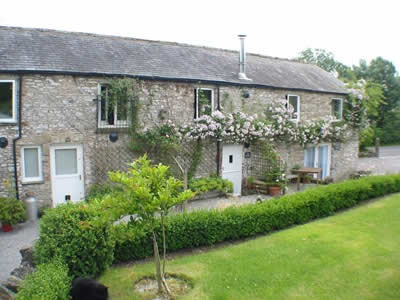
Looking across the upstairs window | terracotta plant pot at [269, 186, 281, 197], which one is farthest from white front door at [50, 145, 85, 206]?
the upstairs window

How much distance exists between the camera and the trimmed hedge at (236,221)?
8094mm

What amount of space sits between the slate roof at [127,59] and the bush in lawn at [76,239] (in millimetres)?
6546

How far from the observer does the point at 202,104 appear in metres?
15.1

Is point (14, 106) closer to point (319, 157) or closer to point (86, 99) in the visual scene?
point (86, 99)

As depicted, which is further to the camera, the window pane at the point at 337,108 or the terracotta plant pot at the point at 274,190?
the window pane at the point at 337,108

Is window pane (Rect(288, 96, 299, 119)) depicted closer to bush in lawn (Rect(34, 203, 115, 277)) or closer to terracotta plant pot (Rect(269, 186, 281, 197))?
terracotta plant pot (Rect(269, 186, 281, 197))

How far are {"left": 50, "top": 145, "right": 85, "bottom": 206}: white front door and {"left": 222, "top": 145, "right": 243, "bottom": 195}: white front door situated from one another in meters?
6.28

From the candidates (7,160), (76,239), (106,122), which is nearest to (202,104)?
(106,122)

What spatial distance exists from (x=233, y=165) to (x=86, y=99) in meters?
7.20

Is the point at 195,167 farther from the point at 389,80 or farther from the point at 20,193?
the point at 389,80

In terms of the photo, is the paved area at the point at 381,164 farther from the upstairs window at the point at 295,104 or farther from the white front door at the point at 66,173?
the white front door at the point at 66,173

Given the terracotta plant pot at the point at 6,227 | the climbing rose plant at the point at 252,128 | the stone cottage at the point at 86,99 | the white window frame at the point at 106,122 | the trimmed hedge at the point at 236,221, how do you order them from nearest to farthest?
the trimmed hedge at the point at 236,221 → the terracotta plant pot at the point at 6,227 → the stone cottage at the point at 86,99 → the white window frame at the point at 106,122 → the climbing rose plant at the point at 252,128

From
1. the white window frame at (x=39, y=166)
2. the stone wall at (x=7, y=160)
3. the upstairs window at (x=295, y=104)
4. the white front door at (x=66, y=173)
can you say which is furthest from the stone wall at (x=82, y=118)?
the upstairs window at (x=295, y=104)

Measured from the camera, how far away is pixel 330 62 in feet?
165
